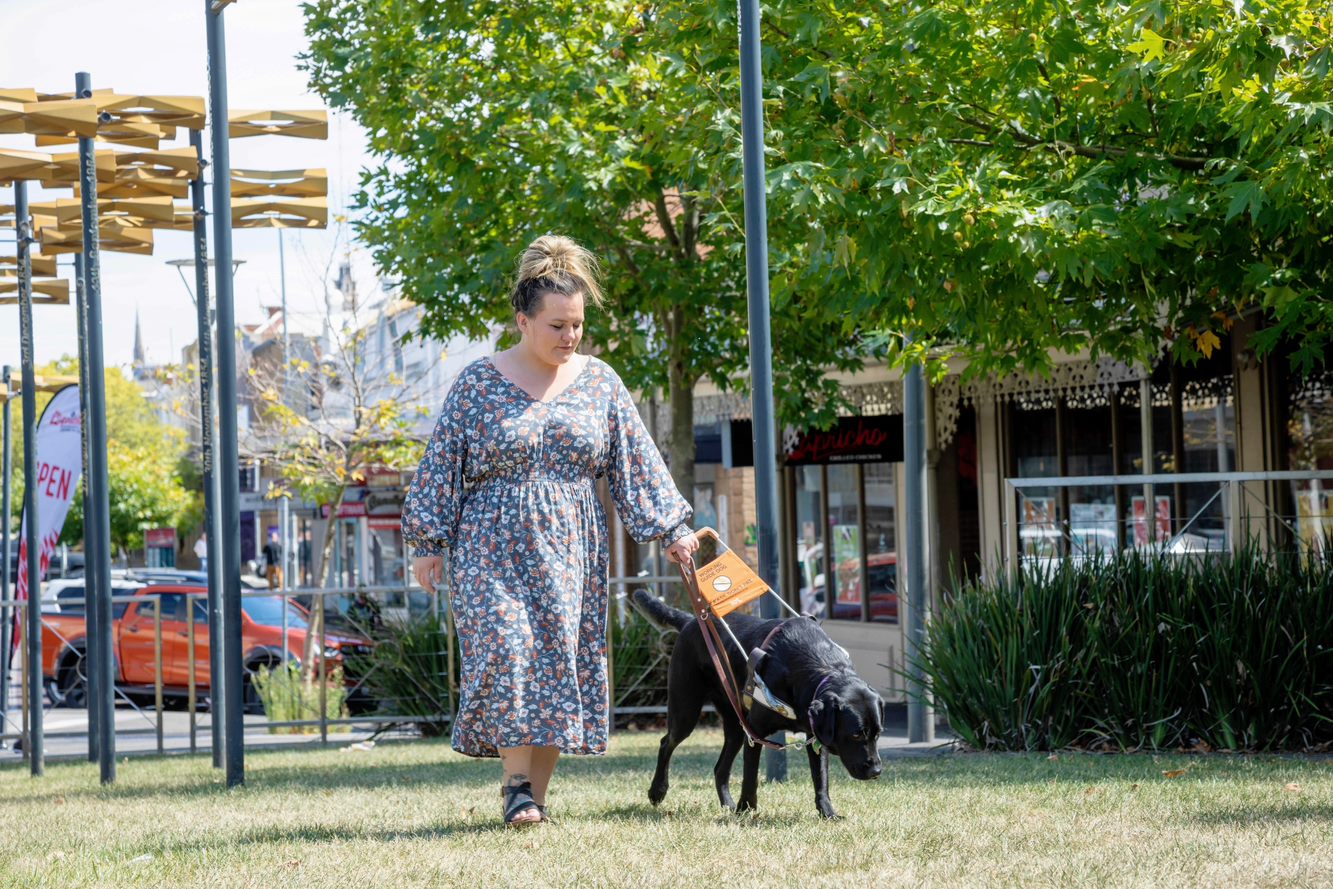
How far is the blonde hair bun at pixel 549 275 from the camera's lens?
18.7 feet

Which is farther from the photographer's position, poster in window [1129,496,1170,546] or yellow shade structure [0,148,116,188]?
poster in window [1129,496,1170,546]

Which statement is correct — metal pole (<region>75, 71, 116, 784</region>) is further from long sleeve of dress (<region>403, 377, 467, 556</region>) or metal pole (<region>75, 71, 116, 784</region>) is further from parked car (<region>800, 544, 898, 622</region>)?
parked car (<region>800, 544, 898, 622</region>)

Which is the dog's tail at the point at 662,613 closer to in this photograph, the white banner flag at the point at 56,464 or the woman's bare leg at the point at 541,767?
the woman's bare leg at the point at 541,767

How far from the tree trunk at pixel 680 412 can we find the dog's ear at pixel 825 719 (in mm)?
9013

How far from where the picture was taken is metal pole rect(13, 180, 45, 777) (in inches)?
428

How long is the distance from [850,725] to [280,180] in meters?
6.70

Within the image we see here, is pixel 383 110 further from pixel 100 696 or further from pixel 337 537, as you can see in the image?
pixel 337 537

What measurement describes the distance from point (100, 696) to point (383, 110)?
20.2 ft

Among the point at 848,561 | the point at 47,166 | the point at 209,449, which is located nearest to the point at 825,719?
the point at 209,449

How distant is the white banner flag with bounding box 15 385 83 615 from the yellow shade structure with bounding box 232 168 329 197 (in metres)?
2.33

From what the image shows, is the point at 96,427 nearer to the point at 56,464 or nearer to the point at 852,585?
the point at 56,464

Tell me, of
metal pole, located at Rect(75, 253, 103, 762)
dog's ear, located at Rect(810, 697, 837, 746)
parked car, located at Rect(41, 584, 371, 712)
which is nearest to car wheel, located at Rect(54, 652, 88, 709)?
parked car, located at Rect(41, 584, 371, 712)

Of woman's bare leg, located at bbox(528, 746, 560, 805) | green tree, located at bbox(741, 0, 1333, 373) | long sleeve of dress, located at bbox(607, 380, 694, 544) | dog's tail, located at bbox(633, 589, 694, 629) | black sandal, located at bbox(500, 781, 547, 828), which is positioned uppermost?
green tree, located at bbox(741, 0, 1333, 373)

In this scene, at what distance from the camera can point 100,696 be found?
9.52 meters
